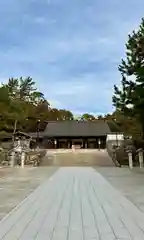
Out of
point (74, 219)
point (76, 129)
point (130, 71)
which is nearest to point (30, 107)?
point (76, 129)

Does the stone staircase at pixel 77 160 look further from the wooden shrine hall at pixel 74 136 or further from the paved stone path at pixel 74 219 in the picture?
the paved stone path at pixel 74 219

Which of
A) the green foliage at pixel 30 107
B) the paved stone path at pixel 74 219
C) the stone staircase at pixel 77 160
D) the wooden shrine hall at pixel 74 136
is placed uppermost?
the green foliage at pixel 30 107

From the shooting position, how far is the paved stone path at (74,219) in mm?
5477

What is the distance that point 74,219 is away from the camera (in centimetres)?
685

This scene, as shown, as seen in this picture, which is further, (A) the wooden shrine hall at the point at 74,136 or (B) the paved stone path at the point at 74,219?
(A) the wooden shrine hall at the point at 74,136

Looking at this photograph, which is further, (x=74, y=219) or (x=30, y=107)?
(x=30, y=107)

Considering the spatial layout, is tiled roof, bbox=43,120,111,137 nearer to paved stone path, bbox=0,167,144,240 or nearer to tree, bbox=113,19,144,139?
tree, bbox=113,19,144,139

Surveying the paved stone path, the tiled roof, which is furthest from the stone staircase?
the paved stone path

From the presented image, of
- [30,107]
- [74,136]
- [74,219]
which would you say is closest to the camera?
[74,219]

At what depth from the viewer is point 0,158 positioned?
3020 cm

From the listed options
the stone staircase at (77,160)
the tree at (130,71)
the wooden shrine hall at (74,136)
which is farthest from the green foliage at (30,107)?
the tree at (130,71)

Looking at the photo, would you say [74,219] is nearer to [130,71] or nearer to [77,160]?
[130,71]

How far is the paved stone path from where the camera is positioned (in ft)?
18.0

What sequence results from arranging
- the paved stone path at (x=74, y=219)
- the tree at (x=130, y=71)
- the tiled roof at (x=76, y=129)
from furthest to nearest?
Result: the tiled roof at (x=76, y=129) < the tree at (x=130, y=71) < the paved stone path at (x=74, y=219)
